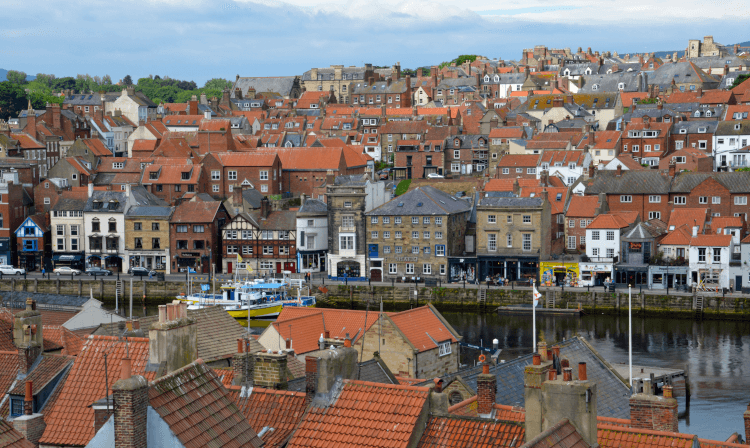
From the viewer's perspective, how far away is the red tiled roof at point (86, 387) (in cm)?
1638

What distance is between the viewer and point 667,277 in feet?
230

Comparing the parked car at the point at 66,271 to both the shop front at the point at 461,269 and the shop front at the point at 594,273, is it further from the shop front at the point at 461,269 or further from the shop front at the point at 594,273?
the shop front at the point at 594,273

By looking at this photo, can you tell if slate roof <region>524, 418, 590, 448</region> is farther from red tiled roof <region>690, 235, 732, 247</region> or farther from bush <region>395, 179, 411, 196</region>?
bush <region>395, 179, 411, 196</region>

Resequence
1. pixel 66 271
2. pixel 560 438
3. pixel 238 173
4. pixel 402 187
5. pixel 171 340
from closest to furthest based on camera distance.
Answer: pixel 560 438 → pixel 171 340 → pixel 66 271 → pixel 238 173 → pixel 402 187

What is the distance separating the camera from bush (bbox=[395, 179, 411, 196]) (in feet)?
325

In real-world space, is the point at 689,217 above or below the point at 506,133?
below

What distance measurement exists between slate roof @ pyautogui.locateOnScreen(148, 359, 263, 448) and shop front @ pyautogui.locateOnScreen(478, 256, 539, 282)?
197 feet

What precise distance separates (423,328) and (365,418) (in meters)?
27.7

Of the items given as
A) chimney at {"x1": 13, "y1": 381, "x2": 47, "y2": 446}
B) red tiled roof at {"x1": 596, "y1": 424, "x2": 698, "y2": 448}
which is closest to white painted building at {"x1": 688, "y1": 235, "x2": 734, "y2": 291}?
red tiled roof at {"x1": 596, "y1": 424, "x2": 698, "y2": 448}

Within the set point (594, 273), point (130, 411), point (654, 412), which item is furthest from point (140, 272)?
point (130, 411)

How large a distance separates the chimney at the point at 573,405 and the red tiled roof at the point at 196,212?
69795mm

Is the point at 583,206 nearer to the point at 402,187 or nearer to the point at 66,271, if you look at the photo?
the point at 402,187

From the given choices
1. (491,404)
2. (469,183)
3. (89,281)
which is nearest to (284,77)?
(469,183)

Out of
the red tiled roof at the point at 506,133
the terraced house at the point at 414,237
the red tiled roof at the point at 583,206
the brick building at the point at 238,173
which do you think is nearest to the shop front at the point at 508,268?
the terraced house at the point at 414,237
